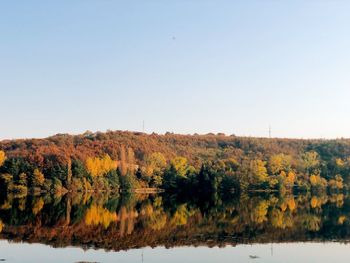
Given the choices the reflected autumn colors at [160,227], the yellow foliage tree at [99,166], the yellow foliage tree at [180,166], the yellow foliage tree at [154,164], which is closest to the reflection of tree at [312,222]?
the reflected autumn colors at [160,227]

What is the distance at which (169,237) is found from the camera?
1380 inches

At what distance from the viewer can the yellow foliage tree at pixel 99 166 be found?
97500 millimetres

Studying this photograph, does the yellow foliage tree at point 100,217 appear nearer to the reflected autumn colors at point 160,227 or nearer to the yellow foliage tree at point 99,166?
the reflected autumn colors at point 160,227

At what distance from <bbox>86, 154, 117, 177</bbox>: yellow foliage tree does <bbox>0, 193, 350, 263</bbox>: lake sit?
44.4 m

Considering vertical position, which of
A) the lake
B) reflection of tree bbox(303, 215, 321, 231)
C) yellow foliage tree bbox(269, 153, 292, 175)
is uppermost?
yellow foliage tree bbox(269, 153, 292, 175)

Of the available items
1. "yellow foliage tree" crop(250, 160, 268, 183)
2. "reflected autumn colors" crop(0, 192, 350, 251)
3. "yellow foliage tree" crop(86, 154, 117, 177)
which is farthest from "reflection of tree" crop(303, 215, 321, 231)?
"yellow foliage tree" crop(86, 154, 117, 177)

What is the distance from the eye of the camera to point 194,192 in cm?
9656

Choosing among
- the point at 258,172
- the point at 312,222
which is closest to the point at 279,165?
the point at 258,172

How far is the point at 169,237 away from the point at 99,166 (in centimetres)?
6576

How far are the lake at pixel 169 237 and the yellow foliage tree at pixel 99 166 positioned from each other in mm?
44369

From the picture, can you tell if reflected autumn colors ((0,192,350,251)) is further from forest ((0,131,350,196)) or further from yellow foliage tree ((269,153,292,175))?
yellow foliage tree ((269,153,292,175))

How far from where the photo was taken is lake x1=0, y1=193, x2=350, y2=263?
2814cm

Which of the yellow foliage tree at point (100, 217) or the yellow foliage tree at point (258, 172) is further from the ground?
the yellow foliage tree at point (258, 172)

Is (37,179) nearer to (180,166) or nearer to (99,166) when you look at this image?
(99,166)
